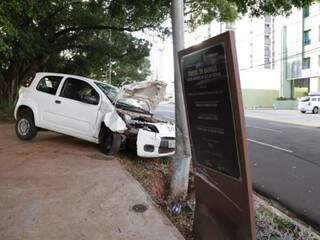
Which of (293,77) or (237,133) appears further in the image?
(293,77)

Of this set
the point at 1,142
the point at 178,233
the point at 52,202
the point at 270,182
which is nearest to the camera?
the point at 178,233

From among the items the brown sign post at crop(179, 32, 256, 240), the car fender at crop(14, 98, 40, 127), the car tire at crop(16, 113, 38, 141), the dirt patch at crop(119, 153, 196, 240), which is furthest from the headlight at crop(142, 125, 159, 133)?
the brown sign post at crop(179, 32, 256, 240)

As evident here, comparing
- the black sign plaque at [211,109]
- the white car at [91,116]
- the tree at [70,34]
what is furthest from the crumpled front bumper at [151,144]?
the tree at [70,34]

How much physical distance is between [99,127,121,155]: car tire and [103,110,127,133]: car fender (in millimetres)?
148

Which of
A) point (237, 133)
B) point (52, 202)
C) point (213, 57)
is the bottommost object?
point (52, 202)

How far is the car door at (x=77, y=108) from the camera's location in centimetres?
894

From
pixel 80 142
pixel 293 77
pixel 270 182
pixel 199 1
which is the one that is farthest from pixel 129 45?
pixel 293 77

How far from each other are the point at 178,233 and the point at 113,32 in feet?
56.5

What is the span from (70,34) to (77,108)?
11.7 meters

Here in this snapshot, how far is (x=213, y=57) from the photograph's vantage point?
11.5 feet

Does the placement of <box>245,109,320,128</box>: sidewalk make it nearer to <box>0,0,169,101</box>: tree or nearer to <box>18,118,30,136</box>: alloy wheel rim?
<box>0,0,169,101</box>: tree

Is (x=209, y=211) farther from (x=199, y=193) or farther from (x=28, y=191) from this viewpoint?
(x=28, y=191)

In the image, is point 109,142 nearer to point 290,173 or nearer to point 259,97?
point 290,173

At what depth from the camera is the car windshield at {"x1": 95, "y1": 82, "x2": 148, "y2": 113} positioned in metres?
9.13
